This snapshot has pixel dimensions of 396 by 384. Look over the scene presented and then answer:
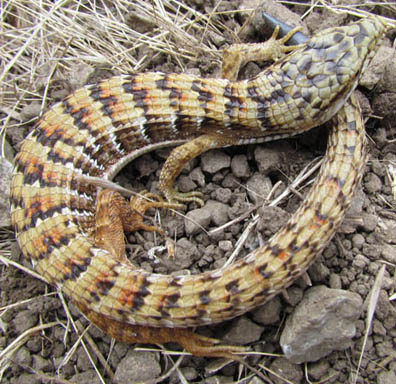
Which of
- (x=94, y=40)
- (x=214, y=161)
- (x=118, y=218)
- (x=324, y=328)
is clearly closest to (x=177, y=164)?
(x=214, y=161)

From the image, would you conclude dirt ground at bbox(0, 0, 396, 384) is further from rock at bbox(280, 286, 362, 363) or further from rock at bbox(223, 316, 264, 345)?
rock at bbox(280, 286, 362, 363)

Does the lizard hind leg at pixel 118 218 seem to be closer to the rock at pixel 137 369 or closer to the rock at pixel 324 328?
the rock at pixel 137 369

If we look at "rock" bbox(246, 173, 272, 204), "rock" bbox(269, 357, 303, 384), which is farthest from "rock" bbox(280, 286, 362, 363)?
"rock" bbox(246, 173, 272, 204)

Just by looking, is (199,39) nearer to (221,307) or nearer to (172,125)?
(172,125)

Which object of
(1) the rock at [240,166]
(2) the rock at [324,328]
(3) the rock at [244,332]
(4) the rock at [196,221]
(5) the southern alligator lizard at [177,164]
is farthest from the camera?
(1) the rock at [240,166]

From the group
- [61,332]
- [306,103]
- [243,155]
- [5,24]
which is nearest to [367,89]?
[306,103]

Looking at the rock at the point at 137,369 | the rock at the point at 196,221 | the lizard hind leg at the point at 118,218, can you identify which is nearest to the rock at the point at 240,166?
the rock at the point at 196,221
